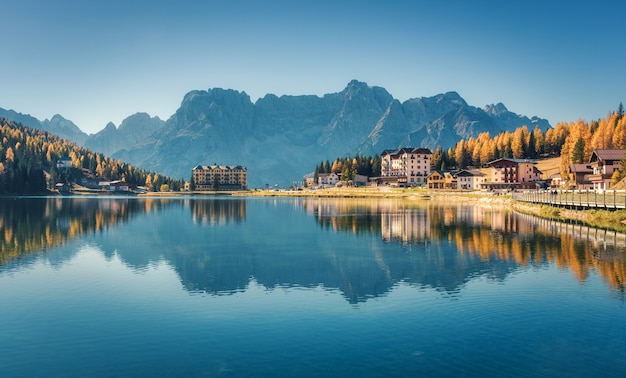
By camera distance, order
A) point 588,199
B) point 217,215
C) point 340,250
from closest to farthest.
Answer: point 340,250 → point 588,199 → point 217,215

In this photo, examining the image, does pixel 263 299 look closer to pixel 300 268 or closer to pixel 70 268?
pixel 300 268

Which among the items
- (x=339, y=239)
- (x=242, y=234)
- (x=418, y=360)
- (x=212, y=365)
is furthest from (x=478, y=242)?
(x=212, y=365)

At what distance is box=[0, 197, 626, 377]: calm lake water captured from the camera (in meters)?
19.0

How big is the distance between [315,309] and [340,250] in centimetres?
2303

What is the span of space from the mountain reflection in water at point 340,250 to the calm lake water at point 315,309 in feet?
0.92

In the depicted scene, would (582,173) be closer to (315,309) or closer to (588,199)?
(588,199)

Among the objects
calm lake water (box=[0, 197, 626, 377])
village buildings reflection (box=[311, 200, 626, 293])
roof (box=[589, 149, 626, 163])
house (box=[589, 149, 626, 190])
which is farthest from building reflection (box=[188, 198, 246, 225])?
roof (box=[589, 149, 626, 163])

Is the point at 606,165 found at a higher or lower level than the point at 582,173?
higher

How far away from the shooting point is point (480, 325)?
77.4 feet

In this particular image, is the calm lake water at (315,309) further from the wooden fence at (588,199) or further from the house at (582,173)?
the house at (582,173)

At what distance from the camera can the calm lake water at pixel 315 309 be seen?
19.0 metres

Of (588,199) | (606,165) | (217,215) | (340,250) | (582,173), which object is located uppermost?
(606,165)

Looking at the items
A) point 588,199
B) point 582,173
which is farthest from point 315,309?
point 582,173

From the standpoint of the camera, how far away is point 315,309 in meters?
26.9
